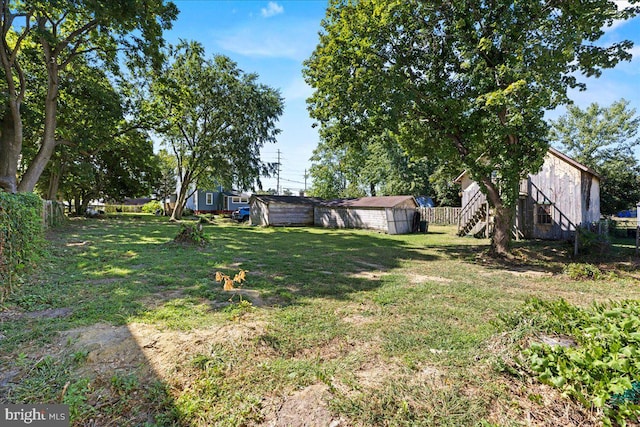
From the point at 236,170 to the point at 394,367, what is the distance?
2296 centimetres

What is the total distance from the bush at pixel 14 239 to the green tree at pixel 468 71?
8.53m

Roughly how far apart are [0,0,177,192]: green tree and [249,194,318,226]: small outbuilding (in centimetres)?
1268

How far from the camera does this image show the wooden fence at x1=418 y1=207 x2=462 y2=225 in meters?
24.8

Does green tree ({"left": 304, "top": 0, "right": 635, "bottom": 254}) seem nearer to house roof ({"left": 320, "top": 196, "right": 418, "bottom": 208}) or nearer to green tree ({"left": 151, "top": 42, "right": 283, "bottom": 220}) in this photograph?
house roof ({"left": 320, "top": 196, "right": 418, "bottom": 208})

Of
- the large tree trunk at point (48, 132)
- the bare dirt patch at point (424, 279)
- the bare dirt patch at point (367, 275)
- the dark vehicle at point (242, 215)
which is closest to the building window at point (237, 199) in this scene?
the dark vehicle at point (242, 215)

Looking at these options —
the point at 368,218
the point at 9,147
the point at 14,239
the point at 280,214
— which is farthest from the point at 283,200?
the point at 14,239

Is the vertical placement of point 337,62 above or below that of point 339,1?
below

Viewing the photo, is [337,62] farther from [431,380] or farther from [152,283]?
[431,380]

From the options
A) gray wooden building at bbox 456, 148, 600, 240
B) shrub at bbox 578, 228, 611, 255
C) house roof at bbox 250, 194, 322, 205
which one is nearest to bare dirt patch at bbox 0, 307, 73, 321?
shrub at bbox 578, 228, 611, 255

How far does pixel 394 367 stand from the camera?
112 inches

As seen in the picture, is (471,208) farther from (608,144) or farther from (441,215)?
(608,144)

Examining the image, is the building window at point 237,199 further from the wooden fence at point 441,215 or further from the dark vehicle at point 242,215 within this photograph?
the wooden fence at point 441,215

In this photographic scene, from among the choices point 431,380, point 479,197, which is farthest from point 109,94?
point 479,197

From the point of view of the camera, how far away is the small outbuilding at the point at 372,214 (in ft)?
62.8
